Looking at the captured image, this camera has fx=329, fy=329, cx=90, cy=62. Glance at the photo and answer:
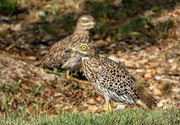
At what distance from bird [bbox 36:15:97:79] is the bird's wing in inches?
85.7

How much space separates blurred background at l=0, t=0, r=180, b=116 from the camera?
6801 millimetres

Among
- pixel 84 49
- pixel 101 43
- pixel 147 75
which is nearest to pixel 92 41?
pixel 101 43

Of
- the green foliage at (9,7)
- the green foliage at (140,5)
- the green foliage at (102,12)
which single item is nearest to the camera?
the green foliage at (102,12)

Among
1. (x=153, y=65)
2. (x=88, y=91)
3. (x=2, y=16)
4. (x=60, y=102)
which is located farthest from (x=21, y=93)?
(x=2, y=16)

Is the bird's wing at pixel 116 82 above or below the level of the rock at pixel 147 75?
above

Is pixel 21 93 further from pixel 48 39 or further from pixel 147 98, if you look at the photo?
pixel 48 39

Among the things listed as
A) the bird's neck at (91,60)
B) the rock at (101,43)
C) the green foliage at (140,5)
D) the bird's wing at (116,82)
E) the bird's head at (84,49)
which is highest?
the green foliage at (140,5)

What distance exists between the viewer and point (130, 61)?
28.1ft

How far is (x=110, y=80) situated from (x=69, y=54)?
2.47 m

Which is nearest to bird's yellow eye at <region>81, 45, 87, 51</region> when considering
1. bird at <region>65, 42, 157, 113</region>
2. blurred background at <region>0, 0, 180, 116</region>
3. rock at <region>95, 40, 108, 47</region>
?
bird at <region>65, 42, 157, 113</region>

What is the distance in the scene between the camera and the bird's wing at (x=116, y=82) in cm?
514

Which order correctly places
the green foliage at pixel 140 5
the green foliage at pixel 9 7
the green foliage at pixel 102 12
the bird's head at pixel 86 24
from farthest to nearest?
1. the green foliage at pixel 9 7
2. the green foliage at pixel 140 5
3. the green foliage at pixel 102 12
4. the bird's head at pixel 86 24

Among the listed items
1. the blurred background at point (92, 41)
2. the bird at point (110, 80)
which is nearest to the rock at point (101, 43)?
the blurred background at point (92, 41)

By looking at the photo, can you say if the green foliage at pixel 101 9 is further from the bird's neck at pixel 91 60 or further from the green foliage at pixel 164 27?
the bird's neck at pixel 91 60
